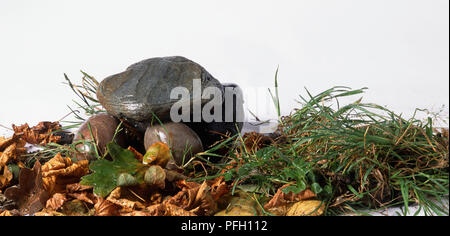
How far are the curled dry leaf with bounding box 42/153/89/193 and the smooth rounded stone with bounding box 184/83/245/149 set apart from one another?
63 centimetres

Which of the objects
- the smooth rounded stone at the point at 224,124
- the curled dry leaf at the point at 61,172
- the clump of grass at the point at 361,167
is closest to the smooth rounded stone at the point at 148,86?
the smooth rounded stone at the point at 224,124

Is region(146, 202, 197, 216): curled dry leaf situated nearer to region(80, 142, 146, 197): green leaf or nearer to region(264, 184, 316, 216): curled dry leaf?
region(80, 142, 146, 197): green leaf

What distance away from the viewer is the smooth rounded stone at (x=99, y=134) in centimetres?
240

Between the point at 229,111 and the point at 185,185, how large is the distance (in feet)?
2.83

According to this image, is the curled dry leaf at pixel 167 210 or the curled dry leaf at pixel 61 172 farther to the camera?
the curled dry leaf at pixel 61 172

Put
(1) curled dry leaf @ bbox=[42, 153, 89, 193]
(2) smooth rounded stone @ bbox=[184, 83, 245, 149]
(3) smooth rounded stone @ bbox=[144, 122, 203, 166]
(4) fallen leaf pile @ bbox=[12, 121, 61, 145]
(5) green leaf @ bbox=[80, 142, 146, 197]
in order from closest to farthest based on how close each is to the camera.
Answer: (5) green leaf @ bbox=[80, 142, 146, 197], (1) curled dry leaf @ bbox=[42, 153, 89, 193], (3) smooth rounded stone @ bbox=[144, 122, 203, 166], (2) smooth rounded stone @ bbox=[184, 83, 245, 149], (4) fallen leaf pile @ bbox=[12, 121, 61, 145]

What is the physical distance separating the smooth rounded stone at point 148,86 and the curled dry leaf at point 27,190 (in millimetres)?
515

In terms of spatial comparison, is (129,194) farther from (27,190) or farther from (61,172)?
(27,190)

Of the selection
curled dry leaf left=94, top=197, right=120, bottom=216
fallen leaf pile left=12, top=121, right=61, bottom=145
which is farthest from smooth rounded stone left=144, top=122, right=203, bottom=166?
fallen leaf pile left=12, top=121, right=61, bottom=145

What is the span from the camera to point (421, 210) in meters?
1.93

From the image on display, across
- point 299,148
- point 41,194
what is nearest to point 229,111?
point 299,148

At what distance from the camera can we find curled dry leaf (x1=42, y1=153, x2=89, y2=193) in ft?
7.09

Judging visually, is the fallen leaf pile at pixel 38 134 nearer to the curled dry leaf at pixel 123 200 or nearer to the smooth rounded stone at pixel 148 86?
the smooth rounded stone at pixel 148 86

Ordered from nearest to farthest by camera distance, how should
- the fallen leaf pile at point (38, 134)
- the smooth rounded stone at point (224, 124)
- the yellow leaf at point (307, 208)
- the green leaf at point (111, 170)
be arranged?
1. the yellow leaf at point (307, 208)
2. the green leaf at point (111, 170)
3. the smooth rounded stone at point (224, 124)
4. the fallen leaf pile at point (38, 134)
